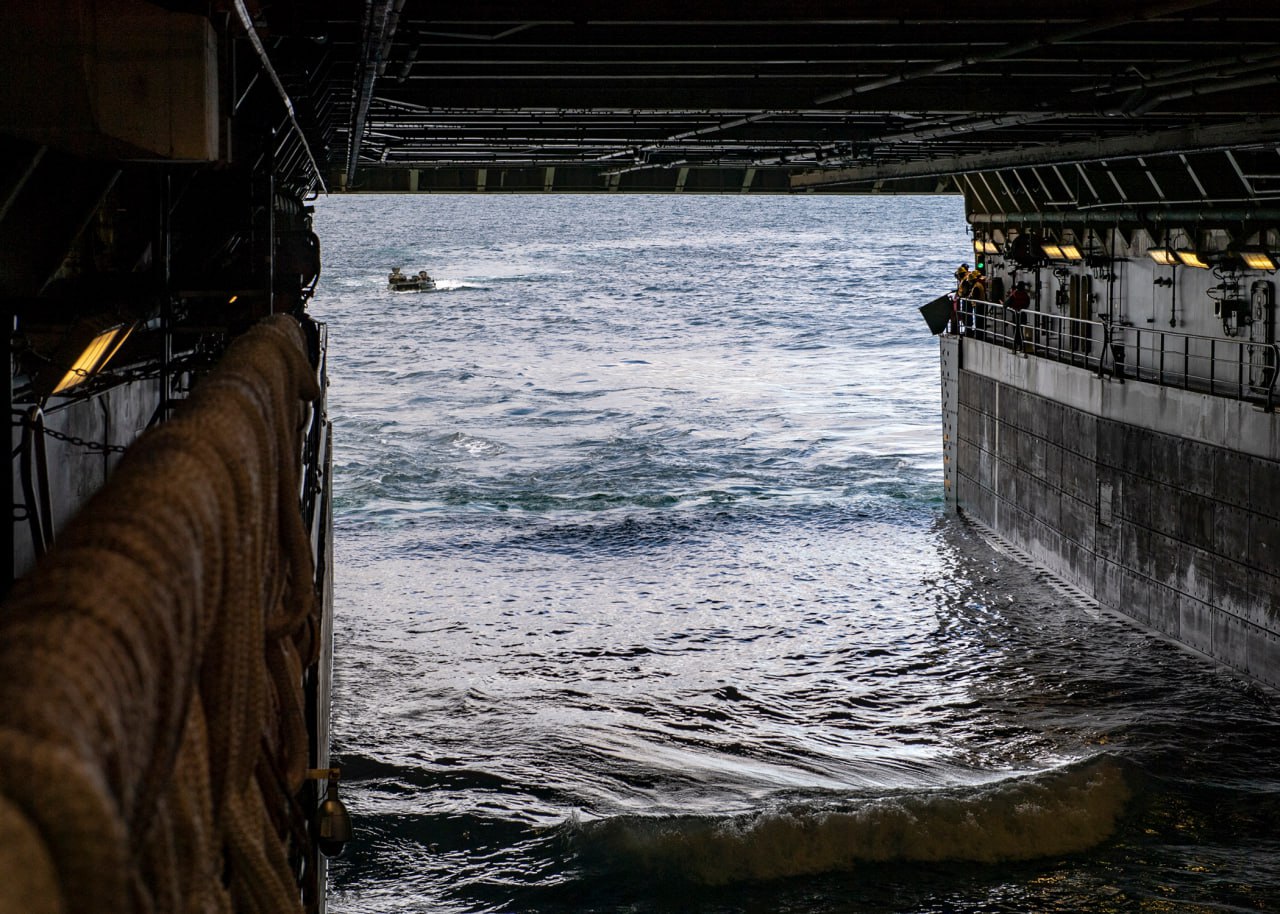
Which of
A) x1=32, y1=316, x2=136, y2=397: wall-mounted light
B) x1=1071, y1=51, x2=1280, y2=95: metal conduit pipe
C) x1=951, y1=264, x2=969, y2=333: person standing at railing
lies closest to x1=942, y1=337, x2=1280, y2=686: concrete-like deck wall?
x1=951, y1=264, x2=969, y2=333: person standing at railing

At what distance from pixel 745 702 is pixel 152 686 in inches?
842

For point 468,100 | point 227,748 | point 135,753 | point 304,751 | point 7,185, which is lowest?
point 304,751

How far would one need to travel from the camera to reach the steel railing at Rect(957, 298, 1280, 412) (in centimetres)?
2111

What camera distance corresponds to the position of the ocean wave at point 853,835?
15906mm

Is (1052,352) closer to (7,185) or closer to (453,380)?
(7,185)

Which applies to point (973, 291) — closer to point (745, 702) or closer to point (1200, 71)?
point (745, 702)

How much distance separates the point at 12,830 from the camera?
1010mm

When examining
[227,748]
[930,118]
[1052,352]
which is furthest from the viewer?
[1052,352]

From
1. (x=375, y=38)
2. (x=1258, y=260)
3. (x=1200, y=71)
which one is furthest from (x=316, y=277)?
(x=1258, y=260)

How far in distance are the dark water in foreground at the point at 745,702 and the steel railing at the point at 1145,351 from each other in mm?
4499

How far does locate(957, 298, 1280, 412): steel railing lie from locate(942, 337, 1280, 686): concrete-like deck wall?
480 mm

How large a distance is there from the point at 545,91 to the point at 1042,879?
36.3 ft

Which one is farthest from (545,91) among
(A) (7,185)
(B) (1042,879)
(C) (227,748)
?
(C) (227,748)

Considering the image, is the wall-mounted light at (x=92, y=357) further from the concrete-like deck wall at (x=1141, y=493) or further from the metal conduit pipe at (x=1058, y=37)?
the concrete-like deck wall at (x=1141, y=493)
